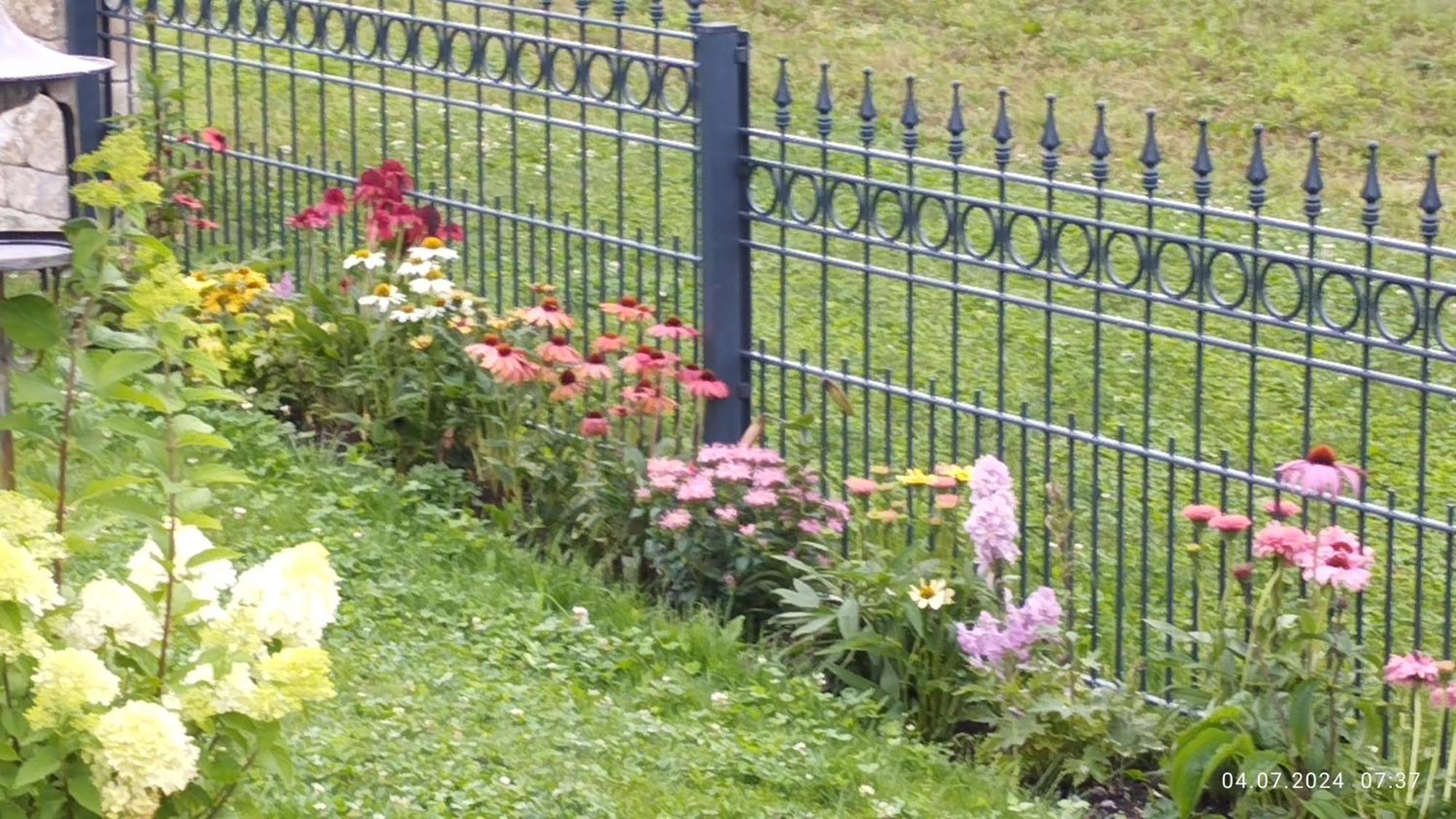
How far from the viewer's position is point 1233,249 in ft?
16.4

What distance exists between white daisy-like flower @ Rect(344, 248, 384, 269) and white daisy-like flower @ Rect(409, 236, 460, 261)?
4.2 inches

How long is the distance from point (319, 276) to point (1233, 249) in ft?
12.8

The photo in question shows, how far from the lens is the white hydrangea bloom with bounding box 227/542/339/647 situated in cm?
322

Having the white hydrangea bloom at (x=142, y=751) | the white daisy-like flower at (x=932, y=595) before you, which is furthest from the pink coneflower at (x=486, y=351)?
the white hydrangea bloom at (x=142, y=751)

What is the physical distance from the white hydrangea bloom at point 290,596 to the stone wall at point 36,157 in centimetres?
608

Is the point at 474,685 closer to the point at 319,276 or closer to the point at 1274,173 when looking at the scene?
the point at 319,276

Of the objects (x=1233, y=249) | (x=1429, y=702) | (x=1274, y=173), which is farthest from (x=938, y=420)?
(x=1274, y=173)

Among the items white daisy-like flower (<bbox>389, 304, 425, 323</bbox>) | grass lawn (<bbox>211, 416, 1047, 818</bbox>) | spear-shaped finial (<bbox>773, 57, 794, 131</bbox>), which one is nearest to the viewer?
grass lawn (<bbox>211, 416, 1047, 818</bbox>)

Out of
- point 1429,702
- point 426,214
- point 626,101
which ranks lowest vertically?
point 1429,702

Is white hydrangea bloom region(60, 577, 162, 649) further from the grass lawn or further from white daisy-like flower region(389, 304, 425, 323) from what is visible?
white daisy-like flower region(389, 304, 425, 323)

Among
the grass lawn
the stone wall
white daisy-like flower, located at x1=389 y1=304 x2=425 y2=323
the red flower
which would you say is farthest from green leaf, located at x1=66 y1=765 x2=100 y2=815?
the stone wall

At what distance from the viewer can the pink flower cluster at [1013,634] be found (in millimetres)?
5113

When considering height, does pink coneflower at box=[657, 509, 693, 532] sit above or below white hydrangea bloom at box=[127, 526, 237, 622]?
below

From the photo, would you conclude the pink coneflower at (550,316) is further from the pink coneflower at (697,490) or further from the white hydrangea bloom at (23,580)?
the white hydrangea bloom at (23,580)
